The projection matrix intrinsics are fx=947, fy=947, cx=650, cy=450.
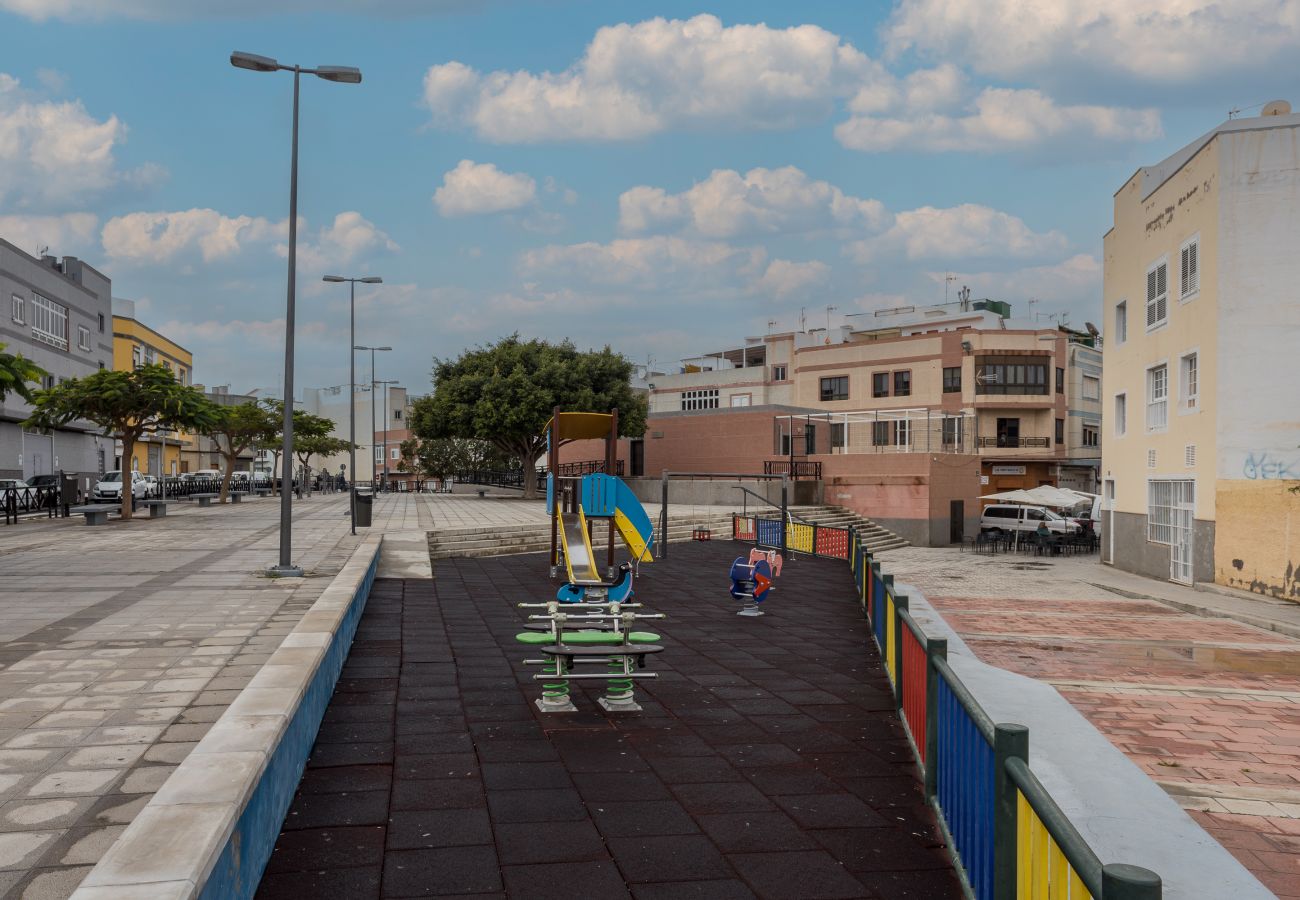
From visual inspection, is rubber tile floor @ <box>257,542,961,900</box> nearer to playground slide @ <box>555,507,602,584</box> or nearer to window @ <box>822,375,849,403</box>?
playground slide @ <box>555,507,602,584</box>

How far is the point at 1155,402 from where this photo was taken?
2530cm

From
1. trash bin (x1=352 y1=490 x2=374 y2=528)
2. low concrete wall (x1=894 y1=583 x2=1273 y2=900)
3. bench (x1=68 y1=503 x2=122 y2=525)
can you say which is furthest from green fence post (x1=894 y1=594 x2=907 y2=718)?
bench (x1=68 y1=503 x2=122 y2=525)

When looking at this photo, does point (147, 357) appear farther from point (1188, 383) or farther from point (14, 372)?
point (1188, 383)

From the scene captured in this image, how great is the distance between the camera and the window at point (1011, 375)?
50.8m

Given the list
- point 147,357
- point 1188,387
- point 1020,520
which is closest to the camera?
point 1188,387

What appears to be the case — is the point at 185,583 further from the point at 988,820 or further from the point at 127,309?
Answer: the point at 127,309

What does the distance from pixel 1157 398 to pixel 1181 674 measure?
15592 millimetres

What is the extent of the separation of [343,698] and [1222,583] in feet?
67.3

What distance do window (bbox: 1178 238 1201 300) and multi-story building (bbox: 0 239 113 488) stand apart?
37.1 metres

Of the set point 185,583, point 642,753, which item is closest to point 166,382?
point 185,583

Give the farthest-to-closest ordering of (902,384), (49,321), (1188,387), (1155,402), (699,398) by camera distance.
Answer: (699,398)
(902,384)
(49,321)
(1155,402)
(1188,387)

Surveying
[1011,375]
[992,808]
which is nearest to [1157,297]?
[992,808]

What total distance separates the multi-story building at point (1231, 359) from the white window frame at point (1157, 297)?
10 cm

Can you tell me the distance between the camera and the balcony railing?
5091cm
